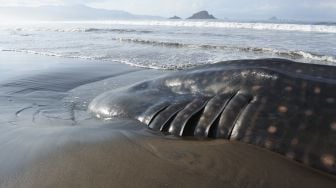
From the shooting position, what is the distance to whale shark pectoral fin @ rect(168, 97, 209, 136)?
3.27 meters

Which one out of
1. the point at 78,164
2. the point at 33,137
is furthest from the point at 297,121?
the point at 33,137

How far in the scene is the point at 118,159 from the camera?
2832mm

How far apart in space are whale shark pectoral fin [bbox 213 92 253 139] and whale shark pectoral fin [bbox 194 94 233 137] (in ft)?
0.12

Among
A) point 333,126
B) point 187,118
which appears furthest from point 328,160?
point 187,118

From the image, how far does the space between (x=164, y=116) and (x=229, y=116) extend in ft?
2.07

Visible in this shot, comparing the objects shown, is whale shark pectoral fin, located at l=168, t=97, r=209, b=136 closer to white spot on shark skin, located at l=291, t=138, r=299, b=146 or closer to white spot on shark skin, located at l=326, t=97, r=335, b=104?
white spot on shark skin, located at l=291, t=138, r=299, b=146

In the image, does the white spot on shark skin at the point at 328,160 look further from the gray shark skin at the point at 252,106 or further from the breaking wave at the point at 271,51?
the breaking wave at the point at 271,51

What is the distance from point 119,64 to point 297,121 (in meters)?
6.26

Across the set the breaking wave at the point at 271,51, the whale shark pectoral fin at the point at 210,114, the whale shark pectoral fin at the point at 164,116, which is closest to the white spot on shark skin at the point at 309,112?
the whale shark pectoral fin at the point at 210,114

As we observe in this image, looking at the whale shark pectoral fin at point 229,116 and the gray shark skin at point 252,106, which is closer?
the gray shark skin at point 252,106

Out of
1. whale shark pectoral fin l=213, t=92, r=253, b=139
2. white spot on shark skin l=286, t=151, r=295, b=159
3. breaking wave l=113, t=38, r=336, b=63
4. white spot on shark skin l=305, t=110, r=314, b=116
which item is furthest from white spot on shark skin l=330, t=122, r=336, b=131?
breaking wave l=113, t=38, r=336, b=63

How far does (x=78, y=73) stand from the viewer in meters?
7.25

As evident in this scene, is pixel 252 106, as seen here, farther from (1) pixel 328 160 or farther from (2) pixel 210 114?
(1) pixel 328 160

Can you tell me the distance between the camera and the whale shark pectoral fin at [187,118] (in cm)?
327
